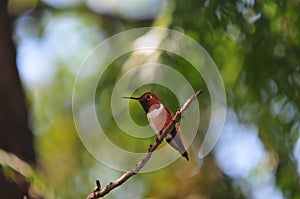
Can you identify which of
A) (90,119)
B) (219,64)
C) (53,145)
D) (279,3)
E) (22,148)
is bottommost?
(53,145)

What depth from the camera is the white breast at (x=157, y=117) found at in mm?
2332

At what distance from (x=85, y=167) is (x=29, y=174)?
2862 mm

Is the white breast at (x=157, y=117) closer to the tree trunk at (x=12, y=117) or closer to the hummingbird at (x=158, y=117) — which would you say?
the hummingbird at (x=158, y=117)

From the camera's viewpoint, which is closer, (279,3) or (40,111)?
(279,3)

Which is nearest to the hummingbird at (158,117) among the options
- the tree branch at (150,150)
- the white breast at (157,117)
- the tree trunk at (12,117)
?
the white breast at (157,117)

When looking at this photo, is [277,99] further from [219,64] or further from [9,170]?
[9,170]

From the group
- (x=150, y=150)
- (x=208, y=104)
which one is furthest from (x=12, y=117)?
(x=150, y=150)

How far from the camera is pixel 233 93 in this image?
4164 millimetres

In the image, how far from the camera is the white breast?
2332 mm

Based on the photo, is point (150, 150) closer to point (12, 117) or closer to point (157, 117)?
point (157, 117)

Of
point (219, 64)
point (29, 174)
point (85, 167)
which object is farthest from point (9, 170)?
point (85, 167)

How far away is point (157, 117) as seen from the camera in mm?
2363

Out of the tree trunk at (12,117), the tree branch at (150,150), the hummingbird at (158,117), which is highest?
the tree branch at (150,150)

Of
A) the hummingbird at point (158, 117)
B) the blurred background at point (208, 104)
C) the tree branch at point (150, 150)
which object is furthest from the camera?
the blurred background at point (208, 104)
